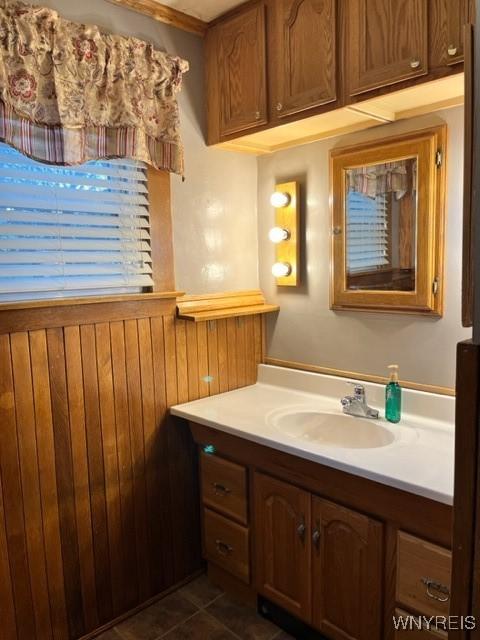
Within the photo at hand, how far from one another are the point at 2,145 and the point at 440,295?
64.5 inches

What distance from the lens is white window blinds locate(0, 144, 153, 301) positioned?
171cm

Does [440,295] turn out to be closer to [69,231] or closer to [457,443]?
[457,443]

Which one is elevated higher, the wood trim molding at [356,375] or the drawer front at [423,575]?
the wood trim molding at [356,375]

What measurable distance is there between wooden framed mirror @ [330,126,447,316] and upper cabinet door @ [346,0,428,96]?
1.03 ft

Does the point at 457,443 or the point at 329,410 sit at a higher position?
the point at 457,443

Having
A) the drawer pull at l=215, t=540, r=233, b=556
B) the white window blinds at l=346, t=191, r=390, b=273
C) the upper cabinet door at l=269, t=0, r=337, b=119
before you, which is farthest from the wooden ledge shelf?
the drawer pull at l=215, t=540, r=233, b=556

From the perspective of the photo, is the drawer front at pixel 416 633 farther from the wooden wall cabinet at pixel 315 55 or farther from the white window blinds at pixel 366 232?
the wooden wall cabinet at pixel 315 55

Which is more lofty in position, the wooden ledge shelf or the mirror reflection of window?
the mirror reflection of window

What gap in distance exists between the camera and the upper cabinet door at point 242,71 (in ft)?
6.45

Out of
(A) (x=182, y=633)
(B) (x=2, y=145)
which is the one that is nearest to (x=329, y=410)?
(A) (x=182, y=633)

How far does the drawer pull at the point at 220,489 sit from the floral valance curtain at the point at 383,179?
1.37 meters

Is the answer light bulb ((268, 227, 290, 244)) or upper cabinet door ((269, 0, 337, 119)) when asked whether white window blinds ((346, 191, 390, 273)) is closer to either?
light bulb ((268, 227, 290, 244))

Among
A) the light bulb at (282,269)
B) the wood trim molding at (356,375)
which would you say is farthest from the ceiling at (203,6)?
the wood trim molding at (356,375)

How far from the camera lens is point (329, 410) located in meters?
2.11
